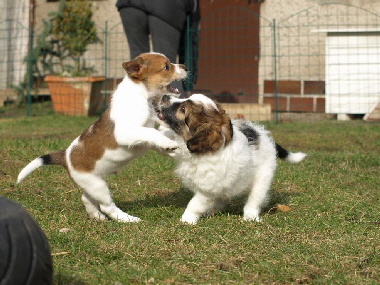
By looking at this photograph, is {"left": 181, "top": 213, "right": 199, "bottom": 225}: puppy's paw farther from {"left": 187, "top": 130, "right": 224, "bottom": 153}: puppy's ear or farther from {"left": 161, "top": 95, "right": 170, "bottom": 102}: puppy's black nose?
{"left": 161, "top": 95, "right": 170, "bottom": 102}: puppy's black nose

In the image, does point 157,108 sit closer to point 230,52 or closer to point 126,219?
point 126,219

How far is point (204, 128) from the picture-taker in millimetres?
4305

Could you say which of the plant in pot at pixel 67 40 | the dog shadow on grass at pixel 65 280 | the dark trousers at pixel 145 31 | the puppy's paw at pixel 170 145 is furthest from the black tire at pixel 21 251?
the plant in pot at pixel 67 40

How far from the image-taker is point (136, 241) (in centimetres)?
389

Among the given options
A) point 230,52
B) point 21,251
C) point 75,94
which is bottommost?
point 21,251

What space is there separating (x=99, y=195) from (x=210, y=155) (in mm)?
928

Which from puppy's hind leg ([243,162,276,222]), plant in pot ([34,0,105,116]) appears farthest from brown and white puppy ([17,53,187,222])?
plant in pot ([34,0,105,116])

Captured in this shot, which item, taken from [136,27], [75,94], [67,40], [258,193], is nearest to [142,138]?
[258,193]

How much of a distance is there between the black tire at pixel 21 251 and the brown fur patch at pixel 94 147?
182 cm

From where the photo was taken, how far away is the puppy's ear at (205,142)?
4305mm

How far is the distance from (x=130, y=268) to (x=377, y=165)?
4.12 m

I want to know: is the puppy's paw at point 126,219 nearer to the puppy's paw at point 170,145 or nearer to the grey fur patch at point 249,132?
the puppy's paw at point 170,145

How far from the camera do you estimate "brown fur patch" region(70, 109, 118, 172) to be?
4590 mm

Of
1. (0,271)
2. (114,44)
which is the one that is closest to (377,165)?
(0,271)
